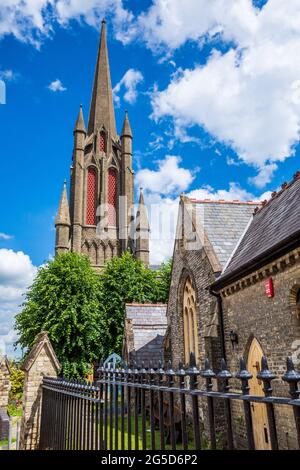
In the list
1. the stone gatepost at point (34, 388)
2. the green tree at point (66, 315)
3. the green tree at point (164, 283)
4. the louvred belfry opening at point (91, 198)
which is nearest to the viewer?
the stone gatepost at point (34, 388)

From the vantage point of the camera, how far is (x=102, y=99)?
65.1 m

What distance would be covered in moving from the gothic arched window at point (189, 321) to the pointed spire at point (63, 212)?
3751 cm

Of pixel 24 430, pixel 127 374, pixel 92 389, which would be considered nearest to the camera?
pixel 127 374

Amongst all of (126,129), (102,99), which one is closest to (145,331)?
(126,129)

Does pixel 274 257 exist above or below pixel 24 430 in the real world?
above

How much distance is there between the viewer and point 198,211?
47.9 ft

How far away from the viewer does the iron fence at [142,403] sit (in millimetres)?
2619

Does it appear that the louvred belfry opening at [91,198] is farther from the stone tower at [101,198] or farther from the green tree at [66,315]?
the green tree at [66,315]

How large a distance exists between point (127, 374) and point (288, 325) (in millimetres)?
4807

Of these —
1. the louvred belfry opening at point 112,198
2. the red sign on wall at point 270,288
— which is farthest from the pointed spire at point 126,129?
the red sign on wall at point 270,288

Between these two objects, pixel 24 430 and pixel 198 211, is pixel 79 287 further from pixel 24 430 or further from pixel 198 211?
pixel 24 430

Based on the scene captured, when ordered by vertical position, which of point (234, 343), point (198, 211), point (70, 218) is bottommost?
point (234, 343)
